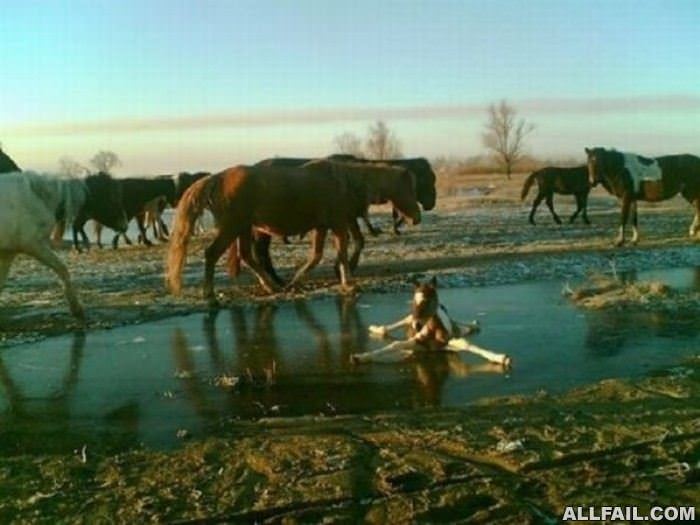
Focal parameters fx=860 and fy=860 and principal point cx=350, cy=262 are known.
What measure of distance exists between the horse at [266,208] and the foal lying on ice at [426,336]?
170 inches

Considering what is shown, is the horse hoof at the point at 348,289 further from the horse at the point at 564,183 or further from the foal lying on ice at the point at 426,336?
the horse at the point at 564,183

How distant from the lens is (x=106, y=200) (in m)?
20.2

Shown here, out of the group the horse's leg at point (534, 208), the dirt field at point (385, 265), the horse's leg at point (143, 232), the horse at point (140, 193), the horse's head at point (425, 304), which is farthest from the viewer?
the horse's leg at point (534, 208)

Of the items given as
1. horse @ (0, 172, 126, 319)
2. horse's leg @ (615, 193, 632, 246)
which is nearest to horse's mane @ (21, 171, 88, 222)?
horse @ (0, 172, 126, 319)

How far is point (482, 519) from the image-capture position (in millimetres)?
4383

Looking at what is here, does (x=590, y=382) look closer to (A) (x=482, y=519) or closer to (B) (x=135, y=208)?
(A) (x=482, y=519)

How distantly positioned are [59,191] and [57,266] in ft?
3.24

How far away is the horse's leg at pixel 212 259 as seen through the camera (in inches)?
501

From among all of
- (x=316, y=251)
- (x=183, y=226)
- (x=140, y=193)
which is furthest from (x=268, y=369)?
(x=140, y=193)

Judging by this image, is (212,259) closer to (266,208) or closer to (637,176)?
(266,208)

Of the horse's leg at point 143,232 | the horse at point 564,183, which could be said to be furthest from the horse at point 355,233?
the horse at point 564,183

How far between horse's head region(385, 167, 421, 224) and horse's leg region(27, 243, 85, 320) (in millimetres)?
6171

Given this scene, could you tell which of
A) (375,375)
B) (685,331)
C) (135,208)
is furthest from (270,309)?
(135,208)

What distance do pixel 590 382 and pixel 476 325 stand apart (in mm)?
2549
